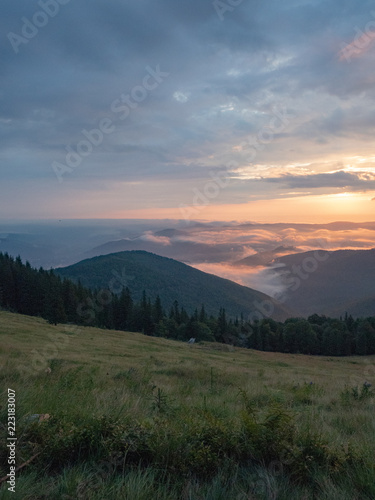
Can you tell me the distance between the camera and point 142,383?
862 centimetres

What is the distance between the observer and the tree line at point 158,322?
66125 millimetres

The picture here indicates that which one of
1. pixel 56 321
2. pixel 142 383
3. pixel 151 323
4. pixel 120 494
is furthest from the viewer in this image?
pixel 151 323

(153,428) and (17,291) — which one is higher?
(153,428)

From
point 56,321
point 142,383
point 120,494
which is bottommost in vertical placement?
point 56,321

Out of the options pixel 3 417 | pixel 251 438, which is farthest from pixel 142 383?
pixel 251 438

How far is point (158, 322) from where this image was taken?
79125mm

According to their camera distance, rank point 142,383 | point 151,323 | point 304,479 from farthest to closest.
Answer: point 151,323 < point 142,383 < point 304,479

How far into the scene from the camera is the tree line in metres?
66.1

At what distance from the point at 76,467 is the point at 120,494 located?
0.73 meters

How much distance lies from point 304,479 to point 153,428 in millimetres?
1690

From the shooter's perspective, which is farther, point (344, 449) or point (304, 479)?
point (344, 449)

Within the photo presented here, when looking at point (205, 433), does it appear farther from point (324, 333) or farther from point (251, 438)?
point (324, 333)

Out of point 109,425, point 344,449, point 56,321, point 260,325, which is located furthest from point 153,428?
point 260,325

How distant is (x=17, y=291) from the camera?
2689 inches
